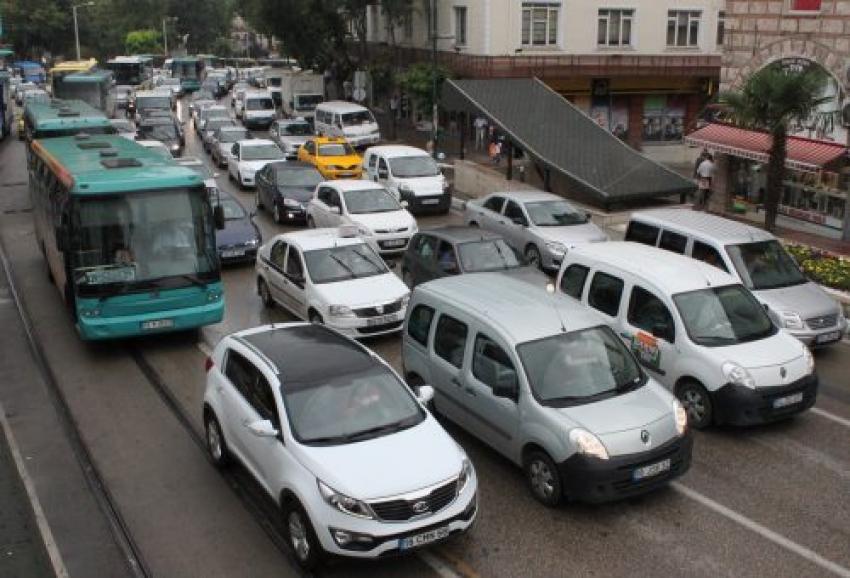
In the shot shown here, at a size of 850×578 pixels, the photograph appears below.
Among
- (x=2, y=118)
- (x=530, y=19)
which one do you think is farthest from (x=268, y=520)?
(x=2, y=118)

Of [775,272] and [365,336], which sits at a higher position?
[775,272]

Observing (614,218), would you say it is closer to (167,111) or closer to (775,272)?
(775,272)

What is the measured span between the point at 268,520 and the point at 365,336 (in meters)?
5.64

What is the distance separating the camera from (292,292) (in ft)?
50.7

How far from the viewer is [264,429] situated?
8.44 m

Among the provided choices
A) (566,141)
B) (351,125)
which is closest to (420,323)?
(566,141)

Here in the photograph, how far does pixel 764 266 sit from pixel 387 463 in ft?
27.7

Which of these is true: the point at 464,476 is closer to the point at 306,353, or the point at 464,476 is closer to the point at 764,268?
the point at 306,353

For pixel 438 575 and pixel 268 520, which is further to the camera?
pixel 268 520

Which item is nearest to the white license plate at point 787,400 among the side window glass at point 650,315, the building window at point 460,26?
the side window glass at point 650,315

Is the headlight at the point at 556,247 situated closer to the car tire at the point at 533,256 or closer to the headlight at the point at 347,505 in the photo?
the car tire at the point at 533,256

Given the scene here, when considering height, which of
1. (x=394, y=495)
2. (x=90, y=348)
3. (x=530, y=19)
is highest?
(x=530, y=19)

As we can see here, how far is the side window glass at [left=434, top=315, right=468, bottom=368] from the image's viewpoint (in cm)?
1050

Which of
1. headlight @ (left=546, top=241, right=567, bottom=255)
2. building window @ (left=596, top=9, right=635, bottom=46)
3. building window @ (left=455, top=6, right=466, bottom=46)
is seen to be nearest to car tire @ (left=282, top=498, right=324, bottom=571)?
headlight @ (left=546, top=241, right=567, bottom=255)
